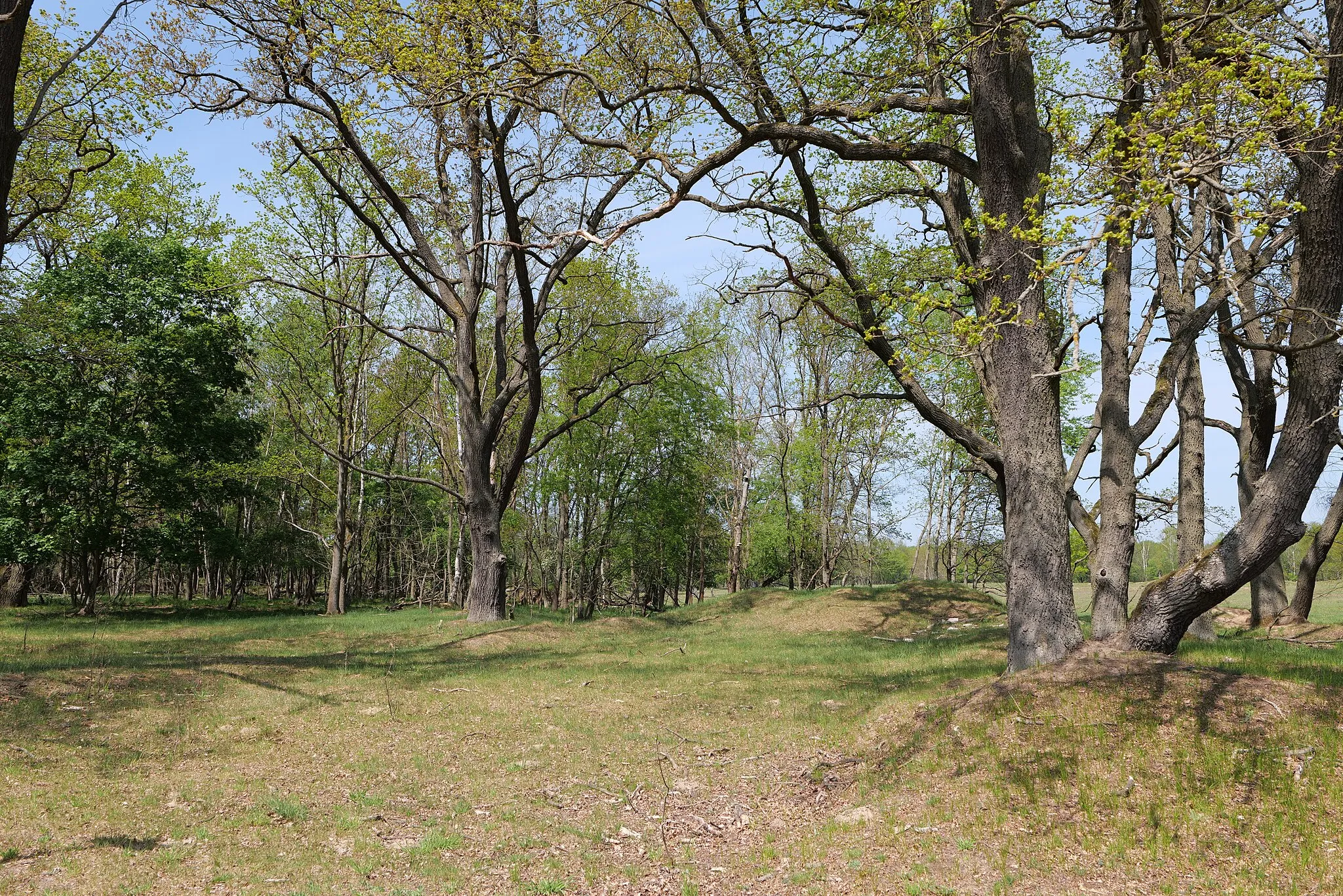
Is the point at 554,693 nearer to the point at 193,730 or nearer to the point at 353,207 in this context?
the point at 193,730

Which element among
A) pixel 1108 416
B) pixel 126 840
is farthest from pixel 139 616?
pixel 1108 416

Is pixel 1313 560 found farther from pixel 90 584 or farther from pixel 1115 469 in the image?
pixel 90 584

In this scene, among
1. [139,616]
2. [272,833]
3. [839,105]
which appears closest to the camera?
[272,833]

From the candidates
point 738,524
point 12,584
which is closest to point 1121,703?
point 738,524

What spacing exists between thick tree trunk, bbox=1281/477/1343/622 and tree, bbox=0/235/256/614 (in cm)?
2678

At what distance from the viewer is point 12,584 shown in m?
25.3

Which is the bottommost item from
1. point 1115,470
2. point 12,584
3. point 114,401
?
point 12,584

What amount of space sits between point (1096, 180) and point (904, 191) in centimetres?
574

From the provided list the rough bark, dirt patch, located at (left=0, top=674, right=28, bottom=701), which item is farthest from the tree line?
dirt patch, located at (left=0, top=674, right=28, bottom=701)

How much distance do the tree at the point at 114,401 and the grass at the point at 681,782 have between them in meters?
12.4

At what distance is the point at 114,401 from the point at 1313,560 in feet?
101

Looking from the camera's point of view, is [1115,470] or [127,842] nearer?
[127,842]

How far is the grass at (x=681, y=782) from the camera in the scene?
5.43m

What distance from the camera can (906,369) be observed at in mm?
9414
